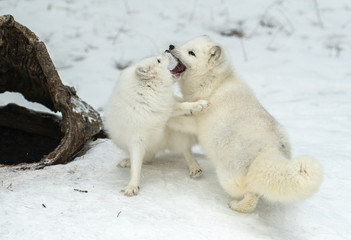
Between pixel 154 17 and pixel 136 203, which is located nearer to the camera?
pixel 136 203

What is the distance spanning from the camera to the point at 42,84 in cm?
486

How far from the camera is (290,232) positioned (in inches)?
134

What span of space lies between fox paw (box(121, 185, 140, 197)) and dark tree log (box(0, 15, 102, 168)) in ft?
2.96

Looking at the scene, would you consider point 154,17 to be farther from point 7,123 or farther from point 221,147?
point 221,147

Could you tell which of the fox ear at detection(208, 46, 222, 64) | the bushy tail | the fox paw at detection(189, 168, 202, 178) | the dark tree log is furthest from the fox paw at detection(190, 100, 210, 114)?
the dark tree log

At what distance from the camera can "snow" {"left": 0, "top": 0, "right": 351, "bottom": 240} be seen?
322 cm

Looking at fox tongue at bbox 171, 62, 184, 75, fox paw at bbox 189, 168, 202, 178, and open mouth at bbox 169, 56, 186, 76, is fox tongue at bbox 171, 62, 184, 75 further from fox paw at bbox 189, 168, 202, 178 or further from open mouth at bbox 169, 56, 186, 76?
fox paw at bbox 189, 168, 202, 178

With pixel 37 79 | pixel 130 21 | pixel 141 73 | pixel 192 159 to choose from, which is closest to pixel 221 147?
pixel 192 159

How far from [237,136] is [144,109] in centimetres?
86

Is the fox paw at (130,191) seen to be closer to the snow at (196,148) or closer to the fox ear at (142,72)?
the snow at (196,148)

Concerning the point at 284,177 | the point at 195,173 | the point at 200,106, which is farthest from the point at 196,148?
the point at 284,177

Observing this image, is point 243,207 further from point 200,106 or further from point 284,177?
point 200,106

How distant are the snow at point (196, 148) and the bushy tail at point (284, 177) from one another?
338 mm

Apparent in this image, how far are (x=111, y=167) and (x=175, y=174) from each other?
626mm
